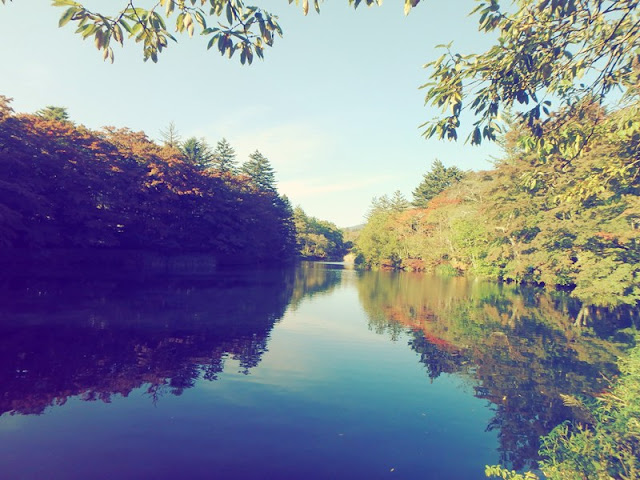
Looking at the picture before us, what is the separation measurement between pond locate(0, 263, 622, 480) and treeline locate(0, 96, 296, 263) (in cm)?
1254

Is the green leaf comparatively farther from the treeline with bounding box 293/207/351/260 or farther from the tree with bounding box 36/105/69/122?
the treeline with bounding box 293/207/351/260

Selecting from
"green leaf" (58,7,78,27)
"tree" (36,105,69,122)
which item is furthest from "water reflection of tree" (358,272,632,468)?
"tree" (36,105,69,122)

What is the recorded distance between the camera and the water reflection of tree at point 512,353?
670 cm

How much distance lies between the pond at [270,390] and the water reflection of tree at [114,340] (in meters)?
0.06

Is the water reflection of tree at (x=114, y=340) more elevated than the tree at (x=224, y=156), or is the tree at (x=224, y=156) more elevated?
the tree at (x=224, y=156)

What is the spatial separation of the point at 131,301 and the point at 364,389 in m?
12.6

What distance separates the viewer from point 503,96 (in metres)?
4.20

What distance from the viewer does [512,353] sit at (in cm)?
1084

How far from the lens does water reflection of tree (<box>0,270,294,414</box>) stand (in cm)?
720

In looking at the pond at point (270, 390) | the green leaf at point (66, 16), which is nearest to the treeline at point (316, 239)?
the pond at point (270, 390)

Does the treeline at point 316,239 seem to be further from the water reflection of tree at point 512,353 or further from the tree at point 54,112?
the water reflection of tree at point 512,353

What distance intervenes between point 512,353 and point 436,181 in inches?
2741

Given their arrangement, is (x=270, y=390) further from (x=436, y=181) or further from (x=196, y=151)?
(x=436, y=181)

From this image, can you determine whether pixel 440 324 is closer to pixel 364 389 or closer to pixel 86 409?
pixel 364 389
